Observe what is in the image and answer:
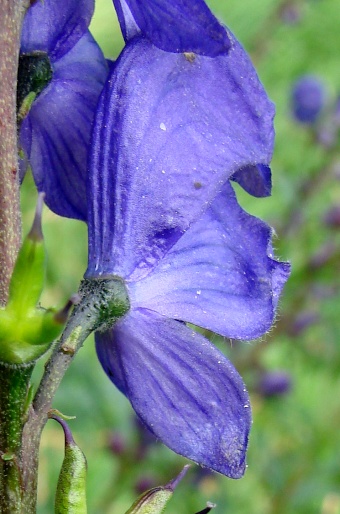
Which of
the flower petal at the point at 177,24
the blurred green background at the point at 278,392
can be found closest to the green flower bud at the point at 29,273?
the flower petal at the point at 177,24

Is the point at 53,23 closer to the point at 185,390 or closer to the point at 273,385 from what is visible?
the point at 185,390

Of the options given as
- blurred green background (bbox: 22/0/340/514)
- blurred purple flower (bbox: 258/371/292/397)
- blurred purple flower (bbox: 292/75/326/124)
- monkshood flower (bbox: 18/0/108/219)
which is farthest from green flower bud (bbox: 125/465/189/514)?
blurred purple flower (bbox: 292/75/326/124)

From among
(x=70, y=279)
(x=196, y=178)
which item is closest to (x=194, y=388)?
(x=196, y=178)

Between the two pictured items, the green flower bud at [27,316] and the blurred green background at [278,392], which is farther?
the blurred green background at [278,392]

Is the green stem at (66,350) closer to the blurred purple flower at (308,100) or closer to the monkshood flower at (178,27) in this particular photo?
the monkshood flower at (178,27)

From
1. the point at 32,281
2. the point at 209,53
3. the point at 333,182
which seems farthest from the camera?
the point at 333,182

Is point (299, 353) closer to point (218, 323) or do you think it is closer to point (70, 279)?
point (70, 279)

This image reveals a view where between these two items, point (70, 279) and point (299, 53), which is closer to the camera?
point (70, 279)

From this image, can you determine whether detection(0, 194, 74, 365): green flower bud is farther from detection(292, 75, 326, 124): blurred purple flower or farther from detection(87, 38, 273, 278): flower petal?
detection(292, 75, 326, 124): blurred purple flower
